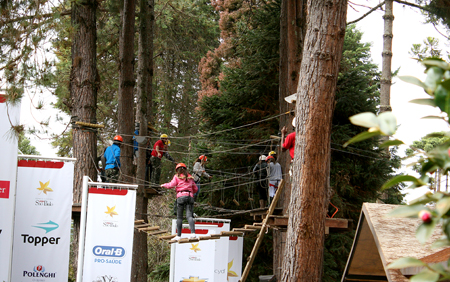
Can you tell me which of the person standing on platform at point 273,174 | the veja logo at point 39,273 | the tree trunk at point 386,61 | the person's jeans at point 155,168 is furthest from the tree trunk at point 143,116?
the tree trunk at point 386,61

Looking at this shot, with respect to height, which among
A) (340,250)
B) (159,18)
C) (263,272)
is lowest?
(263,272)

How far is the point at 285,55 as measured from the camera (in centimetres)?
1302

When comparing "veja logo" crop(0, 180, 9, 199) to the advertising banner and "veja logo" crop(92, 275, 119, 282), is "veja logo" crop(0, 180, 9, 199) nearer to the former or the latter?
"veja logo" crop(92, 275, 119, 282)

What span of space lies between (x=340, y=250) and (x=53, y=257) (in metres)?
8.78

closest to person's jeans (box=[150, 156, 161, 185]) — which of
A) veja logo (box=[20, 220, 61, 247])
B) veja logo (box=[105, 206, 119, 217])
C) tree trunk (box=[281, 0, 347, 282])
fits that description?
veja logo (box=[105, 206, 119, 217])

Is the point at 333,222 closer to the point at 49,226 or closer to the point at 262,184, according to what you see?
the point at 49,226

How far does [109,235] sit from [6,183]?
6.70ft

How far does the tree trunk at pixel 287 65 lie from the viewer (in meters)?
12.2

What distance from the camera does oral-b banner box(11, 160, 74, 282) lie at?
8.16m

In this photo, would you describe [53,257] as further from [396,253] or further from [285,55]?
[285,55]

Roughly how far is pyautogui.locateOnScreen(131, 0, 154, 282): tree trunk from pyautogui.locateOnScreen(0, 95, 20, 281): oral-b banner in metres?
5.83

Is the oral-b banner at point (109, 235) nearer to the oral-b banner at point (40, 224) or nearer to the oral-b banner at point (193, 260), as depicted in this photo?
the oral-b banner at point (40, 224)

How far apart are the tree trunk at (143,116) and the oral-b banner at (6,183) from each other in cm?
583

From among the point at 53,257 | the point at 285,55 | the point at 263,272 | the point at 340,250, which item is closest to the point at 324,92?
the point at 53,257
